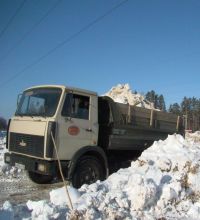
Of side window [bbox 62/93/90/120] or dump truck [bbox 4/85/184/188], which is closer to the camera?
dump truck [bbox 4/85/184/188]

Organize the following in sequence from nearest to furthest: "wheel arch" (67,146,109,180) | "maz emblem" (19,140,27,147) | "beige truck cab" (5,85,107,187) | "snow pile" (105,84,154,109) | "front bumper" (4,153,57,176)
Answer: "front bumper" (4,153,57,176) → "beige truck cab" (5,85,107,187) → "wheel arch" (67,146,109,180) → "maz emblem" (19,140,27,147) → "snow pile" (105,84,154,109)

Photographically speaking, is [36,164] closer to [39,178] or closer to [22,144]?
[22,144]

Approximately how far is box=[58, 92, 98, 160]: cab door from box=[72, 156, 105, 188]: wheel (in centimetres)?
37

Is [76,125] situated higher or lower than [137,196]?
higher

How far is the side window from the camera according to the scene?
29.0ft

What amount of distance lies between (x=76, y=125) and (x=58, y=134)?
687 mm

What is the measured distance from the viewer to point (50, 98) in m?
A: 9.01

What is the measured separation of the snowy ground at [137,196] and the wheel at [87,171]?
0.75m

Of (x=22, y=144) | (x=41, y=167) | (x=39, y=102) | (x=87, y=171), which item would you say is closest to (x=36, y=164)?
(x=41, y=167)

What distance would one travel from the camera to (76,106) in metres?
9.15

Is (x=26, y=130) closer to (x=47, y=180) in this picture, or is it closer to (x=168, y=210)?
(x=47, y=180)

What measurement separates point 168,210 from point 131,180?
1.00 meters

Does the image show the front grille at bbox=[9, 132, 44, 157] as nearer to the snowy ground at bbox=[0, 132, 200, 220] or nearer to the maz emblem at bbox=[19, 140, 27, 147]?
the maz emblem at bbox=[19, 140, 27, 147]

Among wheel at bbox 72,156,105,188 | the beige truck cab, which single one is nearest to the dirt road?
the beige truck cab
